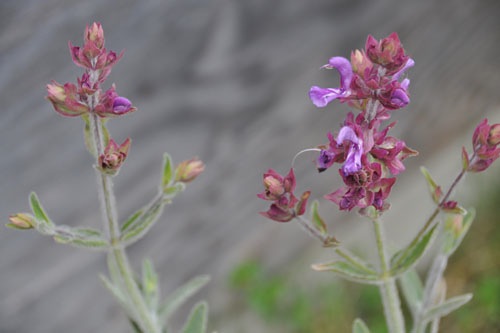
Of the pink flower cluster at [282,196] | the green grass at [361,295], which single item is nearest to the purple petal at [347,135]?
the pink flower cluster at [282,196]

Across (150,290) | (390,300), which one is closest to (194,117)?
(150,290)

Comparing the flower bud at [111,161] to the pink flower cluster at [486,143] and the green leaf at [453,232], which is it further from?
the green leaf at [453,232]

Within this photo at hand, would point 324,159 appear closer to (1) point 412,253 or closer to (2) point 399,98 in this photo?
(2) point 399,98

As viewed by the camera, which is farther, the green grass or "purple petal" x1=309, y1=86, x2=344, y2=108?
the green grass

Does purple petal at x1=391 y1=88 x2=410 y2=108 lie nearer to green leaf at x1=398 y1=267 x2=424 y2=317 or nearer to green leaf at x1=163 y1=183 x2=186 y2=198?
green leaf at x1=163 y1=183 x2=186 y2=198

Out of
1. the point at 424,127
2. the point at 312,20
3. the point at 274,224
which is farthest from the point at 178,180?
the point at 424,127

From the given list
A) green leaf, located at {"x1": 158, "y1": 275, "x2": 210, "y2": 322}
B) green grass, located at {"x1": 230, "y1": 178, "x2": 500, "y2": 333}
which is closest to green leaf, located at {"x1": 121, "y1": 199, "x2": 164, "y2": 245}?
green leaf, located at {"x1": 158, "y1": 275, "x2": 210, "y2": 322}

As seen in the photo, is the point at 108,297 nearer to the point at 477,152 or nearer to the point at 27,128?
the point at 27,128
